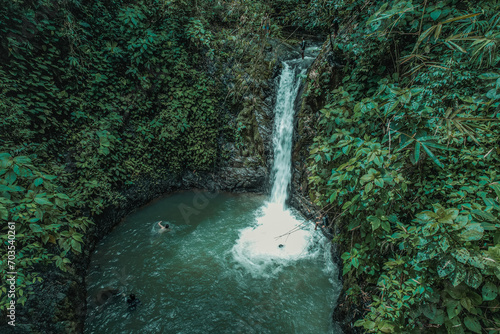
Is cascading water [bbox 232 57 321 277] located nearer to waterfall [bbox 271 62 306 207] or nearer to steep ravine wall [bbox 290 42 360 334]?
waterfall [bbox 271 62 306 207]

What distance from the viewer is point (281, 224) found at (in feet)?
20.5

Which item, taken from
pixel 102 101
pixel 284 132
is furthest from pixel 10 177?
pixel 284 132

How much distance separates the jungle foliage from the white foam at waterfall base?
1.83 metres

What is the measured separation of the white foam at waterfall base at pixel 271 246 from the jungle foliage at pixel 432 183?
1828mm

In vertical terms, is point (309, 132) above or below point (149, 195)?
above

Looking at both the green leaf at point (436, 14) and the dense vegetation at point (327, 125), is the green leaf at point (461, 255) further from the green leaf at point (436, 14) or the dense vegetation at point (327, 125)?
the green leaf at point (436, 14)

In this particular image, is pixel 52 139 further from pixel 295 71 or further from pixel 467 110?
pixel 467 110

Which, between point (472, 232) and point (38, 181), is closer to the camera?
point (472, 232)

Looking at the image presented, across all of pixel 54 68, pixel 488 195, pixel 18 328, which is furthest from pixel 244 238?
pixel 54 68

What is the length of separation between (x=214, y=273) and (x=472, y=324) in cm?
416

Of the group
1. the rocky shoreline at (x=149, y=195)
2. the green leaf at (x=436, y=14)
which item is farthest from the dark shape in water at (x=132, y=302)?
the green leaf at (x=436, y=14)

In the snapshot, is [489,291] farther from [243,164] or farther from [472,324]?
[243,164]

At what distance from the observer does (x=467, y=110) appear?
251 centimetres

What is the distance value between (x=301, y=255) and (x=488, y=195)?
3837mm
